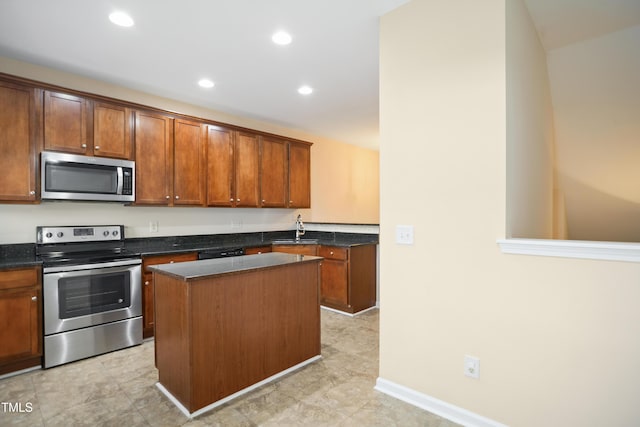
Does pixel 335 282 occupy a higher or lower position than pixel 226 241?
lower

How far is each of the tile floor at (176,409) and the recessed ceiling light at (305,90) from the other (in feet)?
9.23

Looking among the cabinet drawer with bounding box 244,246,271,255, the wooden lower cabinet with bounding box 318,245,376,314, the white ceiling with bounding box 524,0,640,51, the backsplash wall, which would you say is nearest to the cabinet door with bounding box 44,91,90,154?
the backsplash wall

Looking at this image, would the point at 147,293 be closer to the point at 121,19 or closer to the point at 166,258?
the point at 166,258

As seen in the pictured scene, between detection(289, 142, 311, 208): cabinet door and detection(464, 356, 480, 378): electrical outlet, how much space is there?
142 inches

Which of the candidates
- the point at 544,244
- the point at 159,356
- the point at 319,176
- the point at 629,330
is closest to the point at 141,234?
the point at 159,356

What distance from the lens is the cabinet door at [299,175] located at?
203 inches

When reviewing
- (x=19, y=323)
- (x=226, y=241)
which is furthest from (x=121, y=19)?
(x=226, y=241)

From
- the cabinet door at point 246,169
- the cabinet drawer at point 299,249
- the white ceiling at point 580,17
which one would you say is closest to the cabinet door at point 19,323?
the cabinet door at point 246,169

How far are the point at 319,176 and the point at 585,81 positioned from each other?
390cm

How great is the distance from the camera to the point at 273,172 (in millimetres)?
4879

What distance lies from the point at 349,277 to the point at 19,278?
3.17 m

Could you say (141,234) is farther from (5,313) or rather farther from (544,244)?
(544,244)

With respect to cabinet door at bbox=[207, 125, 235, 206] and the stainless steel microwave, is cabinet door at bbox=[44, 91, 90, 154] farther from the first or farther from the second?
cabinet door at bbox=[207, 125, 235, 206]

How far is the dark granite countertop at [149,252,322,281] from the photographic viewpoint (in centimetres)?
206
